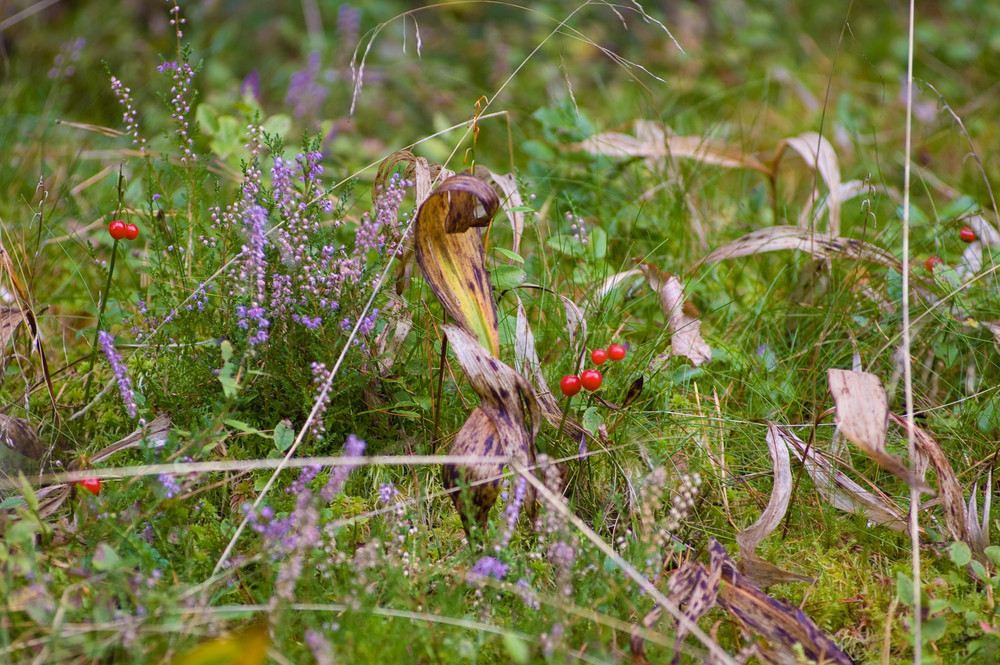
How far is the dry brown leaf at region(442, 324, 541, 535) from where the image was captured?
1579 millimetres

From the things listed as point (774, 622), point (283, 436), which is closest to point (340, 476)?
point (283, 436)

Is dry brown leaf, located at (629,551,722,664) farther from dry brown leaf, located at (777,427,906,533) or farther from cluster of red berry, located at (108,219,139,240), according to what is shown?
cluster of red berry, located at (108,219,139,240)

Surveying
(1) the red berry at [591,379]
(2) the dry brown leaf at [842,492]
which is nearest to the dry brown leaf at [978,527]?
(2) the dry brown leaf at [842,492]

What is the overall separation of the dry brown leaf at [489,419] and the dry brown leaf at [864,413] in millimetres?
570

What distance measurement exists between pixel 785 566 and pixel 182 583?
121cm

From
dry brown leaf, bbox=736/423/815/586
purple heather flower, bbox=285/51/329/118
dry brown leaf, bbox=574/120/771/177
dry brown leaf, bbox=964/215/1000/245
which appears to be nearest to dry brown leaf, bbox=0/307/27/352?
dry brown leaf, bbox=736/423/815/586

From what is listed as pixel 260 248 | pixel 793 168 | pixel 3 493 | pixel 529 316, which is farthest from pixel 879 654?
pixel 793 168

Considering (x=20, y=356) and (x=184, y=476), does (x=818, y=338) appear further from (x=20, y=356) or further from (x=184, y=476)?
(x=20, y=356)

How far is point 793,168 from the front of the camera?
143 inches

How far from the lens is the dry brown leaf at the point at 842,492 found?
68.9 inches

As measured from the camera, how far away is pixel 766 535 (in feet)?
5.43

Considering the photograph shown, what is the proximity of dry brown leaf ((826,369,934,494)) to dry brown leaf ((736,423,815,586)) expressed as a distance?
206 millimetres

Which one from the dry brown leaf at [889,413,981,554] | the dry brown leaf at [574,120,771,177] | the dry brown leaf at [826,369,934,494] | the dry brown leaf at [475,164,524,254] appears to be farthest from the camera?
the dry brown leaf at [574,120,771,177]

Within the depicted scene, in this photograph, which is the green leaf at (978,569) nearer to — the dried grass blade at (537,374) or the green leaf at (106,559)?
the dried grass blade at (537,374)
